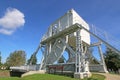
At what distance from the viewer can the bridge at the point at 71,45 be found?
23605 mm

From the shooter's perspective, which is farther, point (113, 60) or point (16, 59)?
point (16, 59)

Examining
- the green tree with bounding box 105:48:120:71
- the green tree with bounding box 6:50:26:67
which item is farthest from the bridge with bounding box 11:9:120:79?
the green tree with bounding box 6:50:26:67

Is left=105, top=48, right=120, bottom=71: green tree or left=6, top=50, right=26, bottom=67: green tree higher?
left=6, top=50, right=26, bottom=67: green tree

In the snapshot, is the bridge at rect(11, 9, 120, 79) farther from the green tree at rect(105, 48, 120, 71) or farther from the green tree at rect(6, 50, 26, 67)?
the green tree at rect(6, 50, 26, 67)

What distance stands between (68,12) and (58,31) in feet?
14.8

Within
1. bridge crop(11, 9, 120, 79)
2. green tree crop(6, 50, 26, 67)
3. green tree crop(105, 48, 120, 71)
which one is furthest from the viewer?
green tree crop(6, 50, 26, 67)

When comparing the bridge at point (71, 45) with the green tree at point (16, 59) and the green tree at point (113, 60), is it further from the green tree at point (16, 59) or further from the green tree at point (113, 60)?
the green tree at point (16, 59)

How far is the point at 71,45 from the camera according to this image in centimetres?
3148

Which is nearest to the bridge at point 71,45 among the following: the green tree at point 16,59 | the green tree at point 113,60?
the green tree at point 113,60

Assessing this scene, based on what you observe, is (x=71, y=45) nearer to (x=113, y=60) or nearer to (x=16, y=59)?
(x=113, y=60)

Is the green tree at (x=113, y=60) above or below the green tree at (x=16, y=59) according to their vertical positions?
below

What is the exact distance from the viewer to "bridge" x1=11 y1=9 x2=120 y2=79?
2360cm

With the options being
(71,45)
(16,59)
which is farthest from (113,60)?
(16,59)

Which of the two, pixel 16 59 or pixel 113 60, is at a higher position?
pixel 16 59
